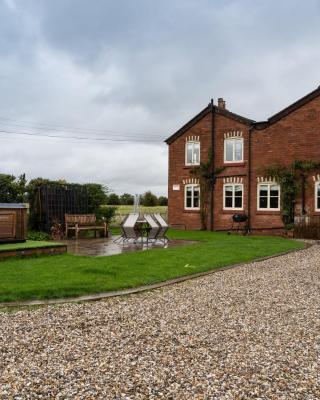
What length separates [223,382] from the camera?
339 centimetres

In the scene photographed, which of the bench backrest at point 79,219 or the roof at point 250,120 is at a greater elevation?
the roof at point 250,120

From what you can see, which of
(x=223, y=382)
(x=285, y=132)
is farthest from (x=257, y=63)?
(x=223, y=382)

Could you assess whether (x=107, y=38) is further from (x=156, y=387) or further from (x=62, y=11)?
(x=156, y=387)

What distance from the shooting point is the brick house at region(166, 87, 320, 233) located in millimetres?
20141

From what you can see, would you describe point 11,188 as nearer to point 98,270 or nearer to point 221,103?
point 98,270

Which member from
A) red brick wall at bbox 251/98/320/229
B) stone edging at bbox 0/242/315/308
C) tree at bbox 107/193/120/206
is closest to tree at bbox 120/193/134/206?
tree at bbox 107/193/120/206

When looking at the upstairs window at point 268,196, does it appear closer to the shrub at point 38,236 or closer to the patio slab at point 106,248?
the patio slab at point 106,248

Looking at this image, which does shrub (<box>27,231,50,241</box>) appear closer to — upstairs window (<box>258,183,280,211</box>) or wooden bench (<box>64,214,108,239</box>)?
wooden bench (<box>64,214,108,239</box>)

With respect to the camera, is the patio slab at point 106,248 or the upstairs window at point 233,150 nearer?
the patio slab at point 106,248

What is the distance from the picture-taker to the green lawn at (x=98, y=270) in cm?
656

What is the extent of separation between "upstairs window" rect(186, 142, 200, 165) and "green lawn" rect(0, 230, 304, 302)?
506 inches

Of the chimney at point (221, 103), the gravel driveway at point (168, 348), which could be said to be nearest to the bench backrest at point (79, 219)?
the gravel driveway at point (168, 348)

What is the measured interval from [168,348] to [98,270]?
165 inches

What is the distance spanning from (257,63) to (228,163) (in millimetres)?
5724
